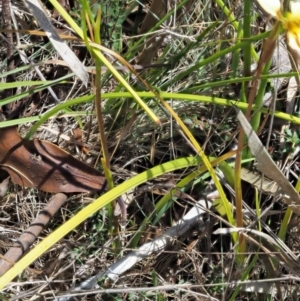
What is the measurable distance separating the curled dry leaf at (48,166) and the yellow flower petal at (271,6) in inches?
22.4

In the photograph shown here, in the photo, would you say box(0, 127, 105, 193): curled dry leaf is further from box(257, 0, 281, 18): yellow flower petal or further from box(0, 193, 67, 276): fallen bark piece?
box(257, 0, 281, 18): yellow flower petal

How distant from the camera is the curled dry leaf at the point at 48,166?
1.13 meters

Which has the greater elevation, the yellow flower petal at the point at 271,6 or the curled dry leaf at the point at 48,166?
the yellow flower petal at the point at 271,6

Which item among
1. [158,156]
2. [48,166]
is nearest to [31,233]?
[48,166]

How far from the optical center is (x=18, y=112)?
127 cm

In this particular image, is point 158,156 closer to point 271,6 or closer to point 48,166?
point 48,166

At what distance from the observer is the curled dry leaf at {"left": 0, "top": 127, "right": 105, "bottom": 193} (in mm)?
1134

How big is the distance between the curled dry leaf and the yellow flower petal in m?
0.57

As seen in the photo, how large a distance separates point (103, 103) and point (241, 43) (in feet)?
1.20

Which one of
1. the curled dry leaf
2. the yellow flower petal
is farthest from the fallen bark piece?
the yellow flower petal

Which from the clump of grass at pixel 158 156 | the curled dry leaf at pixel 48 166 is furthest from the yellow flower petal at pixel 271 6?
the curled dry leaf at pixel 48 166

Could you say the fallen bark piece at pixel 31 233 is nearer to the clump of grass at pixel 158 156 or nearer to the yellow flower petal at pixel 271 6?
the clump of grass at pixel 158 156

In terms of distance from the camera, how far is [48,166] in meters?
1.14

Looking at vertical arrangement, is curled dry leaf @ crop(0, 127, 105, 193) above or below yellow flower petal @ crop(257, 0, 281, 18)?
below
